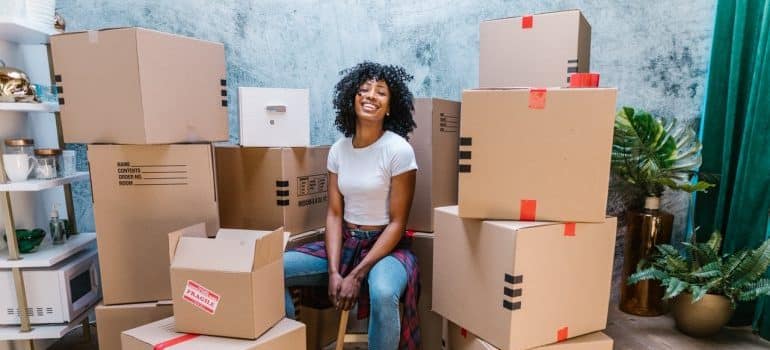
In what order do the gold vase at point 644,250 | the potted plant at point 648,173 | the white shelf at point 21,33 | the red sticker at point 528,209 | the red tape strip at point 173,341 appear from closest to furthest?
1. the red tape strip at point 173,341
2. the red sticker at point 528,209
3. the white shelf at point 21,33
4. the potted plant at point 648,173
5. the gold vase at point 644,250

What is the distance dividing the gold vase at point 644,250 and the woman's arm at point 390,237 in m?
1.21

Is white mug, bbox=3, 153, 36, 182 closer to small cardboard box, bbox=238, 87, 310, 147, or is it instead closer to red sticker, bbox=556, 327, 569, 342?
small cardboard box, bbox=238, 87, 310, 147

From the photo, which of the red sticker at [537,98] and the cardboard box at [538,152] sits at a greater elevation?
the red sticker at [537,98]

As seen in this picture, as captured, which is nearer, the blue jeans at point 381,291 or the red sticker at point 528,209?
the red sticker at point 528,209

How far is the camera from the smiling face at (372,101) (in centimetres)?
173

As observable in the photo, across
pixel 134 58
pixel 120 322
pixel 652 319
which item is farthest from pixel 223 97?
pixel 652 319

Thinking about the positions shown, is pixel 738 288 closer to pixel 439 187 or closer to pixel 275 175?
pixel 439 187

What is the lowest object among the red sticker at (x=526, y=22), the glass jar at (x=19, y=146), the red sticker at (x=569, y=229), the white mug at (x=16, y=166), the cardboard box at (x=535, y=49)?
the red sticker at (x=569, y=229)

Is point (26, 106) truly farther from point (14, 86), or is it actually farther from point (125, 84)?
point (125, 84)

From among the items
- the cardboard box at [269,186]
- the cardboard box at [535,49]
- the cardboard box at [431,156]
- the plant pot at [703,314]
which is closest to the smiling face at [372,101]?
the cardboard box at [431,156]

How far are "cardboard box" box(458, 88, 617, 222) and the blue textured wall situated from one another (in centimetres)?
115

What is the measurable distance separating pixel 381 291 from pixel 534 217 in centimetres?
54

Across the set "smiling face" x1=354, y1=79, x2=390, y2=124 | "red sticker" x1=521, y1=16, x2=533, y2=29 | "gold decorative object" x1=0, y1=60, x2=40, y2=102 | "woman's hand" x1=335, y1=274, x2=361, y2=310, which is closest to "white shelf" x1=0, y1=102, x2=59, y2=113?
"gold decorative object" x1=0, y1=60, x2=40, y2=102

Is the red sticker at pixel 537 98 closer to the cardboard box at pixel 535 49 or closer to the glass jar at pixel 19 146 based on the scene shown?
the cardboard box at pixel 535 49
